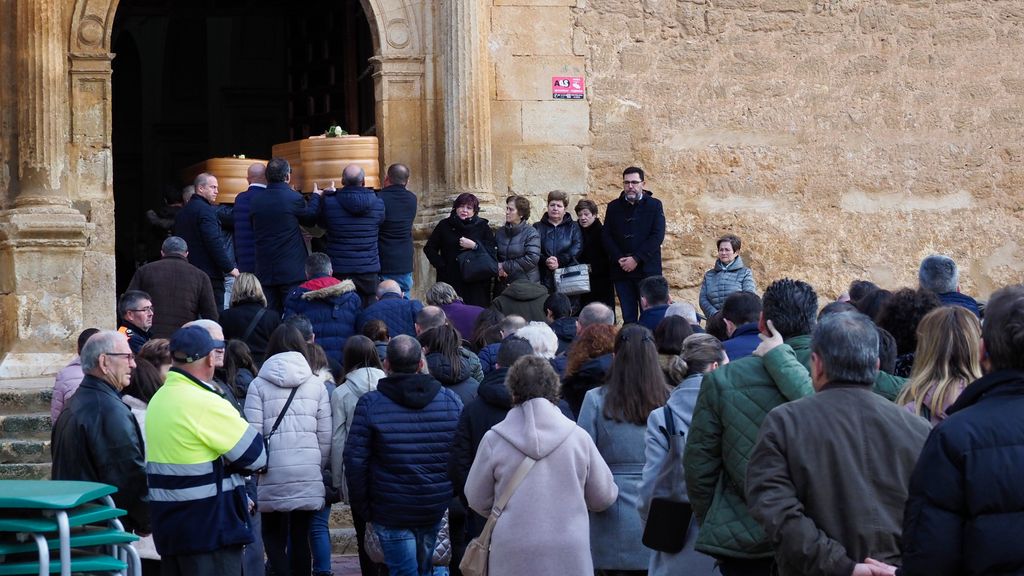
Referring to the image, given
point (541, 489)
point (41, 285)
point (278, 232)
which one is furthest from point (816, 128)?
point (541, 489)

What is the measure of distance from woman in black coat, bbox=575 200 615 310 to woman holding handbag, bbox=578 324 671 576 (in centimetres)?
562

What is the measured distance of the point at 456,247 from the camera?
11.7 m

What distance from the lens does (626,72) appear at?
13.2m

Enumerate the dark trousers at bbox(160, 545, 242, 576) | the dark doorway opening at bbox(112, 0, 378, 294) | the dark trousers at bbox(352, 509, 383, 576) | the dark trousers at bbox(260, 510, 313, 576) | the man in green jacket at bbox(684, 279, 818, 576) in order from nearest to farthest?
the man in green jacket at bbox(684, 279, 818, 576) < the dark trousers at bbox(160, 545, 242, 576) < the dark trousers at bbox(352, 509, 383, 576) < the dark trousers at bbox(260, 510, 313, 576) < the dark doorway opening at bbox(112, 0, 378, 294)

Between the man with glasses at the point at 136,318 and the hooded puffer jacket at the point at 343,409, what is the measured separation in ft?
4.76

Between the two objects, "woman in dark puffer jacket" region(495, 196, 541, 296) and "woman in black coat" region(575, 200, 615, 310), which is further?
"woman in black coat" region(575, 200, 615, 310)

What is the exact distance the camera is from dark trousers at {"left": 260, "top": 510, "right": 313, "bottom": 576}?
8055 mm

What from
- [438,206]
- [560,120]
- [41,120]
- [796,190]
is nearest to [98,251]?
[41,120]

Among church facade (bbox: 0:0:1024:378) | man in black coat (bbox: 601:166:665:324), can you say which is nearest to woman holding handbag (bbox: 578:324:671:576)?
man in black coat (bbox: 601:166:665:324)

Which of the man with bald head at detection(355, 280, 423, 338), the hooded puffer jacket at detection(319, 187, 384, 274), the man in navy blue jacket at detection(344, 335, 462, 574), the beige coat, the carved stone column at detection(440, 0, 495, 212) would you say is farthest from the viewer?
the carved stone column at detection(440, 0, 495, 212)

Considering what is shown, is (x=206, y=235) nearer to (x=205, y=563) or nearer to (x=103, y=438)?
(x=103, y=438)

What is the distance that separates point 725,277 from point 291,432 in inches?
194

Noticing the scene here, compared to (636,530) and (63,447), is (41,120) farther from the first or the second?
(636,530)

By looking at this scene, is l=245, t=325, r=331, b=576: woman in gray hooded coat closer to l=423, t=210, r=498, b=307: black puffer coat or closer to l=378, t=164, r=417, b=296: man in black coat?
l=378, t=164, r=417, b=296: man in black coat
